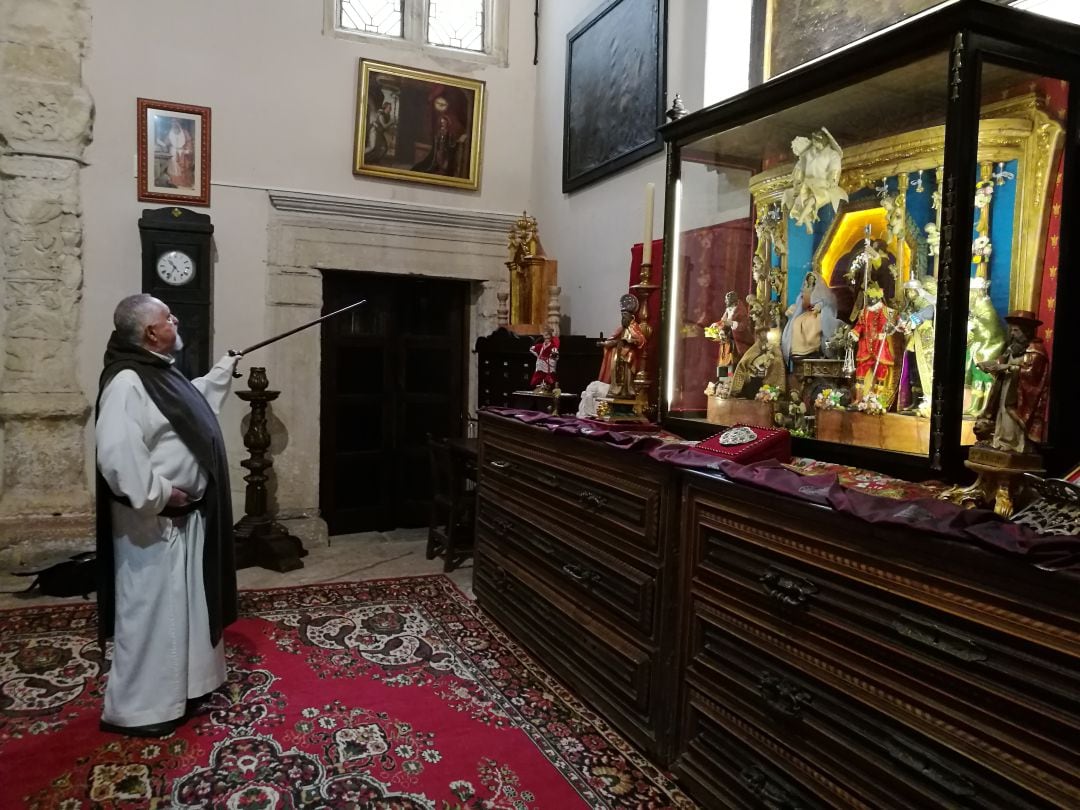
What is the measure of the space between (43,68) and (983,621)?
6.17 metres

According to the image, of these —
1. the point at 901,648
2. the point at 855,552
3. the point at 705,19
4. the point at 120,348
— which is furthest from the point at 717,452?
the point at 705,19

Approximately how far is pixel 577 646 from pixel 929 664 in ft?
5.63

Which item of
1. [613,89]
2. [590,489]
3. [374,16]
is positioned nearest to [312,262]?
[374,16]

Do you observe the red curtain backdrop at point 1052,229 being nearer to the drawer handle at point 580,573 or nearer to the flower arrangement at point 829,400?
the flower arrangement at point 829,400

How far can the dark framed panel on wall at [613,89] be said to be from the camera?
4.48 metres

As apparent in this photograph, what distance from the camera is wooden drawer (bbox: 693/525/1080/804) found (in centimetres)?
144

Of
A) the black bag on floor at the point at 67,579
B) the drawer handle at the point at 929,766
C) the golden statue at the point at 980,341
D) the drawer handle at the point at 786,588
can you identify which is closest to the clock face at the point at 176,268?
the black bag on floor at the point at 67,579

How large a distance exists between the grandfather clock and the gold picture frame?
1.35 m

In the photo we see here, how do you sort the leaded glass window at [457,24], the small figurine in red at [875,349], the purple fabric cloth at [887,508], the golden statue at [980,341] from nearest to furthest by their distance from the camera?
1. the purple fabric cloth at [887,508]
2. the golden statue at [980,341]
3. the small figurine in red at [875,349]
4. the leaded glass window at [457,24]

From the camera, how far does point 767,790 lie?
2109mm

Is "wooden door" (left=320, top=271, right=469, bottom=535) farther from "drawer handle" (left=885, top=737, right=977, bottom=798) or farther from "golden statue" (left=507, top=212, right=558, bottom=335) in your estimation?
"drawer handle" (left=885, top=737, right=977, bottom=798)

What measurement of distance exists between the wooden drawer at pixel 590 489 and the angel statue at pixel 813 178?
1.15m

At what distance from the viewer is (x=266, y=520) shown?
5332 mm

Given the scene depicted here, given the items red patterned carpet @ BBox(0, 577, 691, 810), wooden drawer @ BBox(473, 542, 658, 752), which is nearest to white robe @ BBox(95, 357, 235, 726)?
red patterned carpet @ BBox(0, 577, 691, 810)
